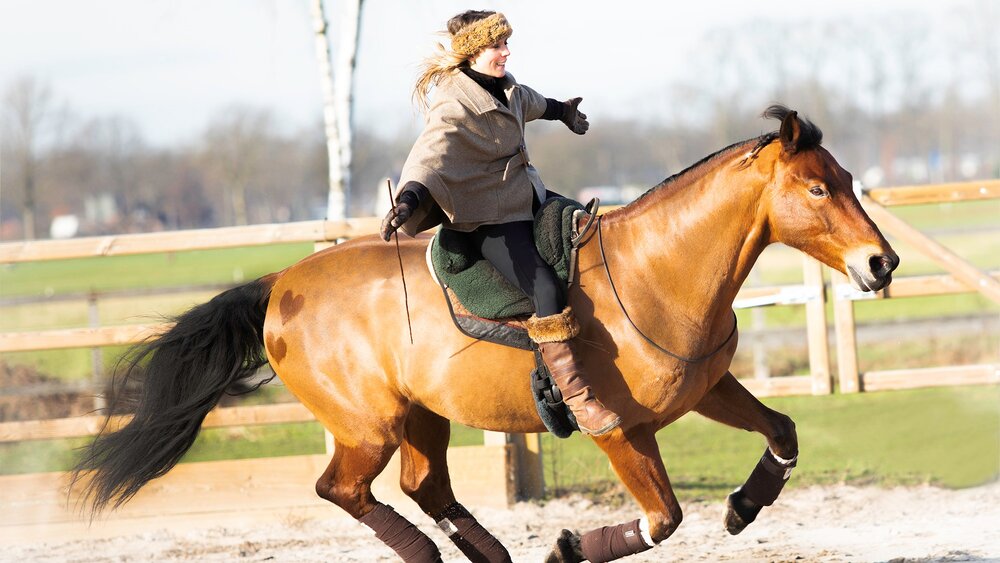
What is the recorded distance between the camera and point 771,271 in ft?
75.9

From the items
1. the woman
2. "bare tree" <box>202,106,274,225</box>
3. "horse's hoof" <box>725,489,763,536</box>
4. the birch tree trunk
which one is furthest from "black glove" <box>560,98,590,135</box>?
"bare tree" <box>202,106,274,225</box>

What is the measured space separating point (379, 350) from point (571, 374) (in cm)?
95

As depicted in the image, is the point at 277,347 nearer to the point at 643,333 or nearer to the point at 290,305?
the point at 290,305

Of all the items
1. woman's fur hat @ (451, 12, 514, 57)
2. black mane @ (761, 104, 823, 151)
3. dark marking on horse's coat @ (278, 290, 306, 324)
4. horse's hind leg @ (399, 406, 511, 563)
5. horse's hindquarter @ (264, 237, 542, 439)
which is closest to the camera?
black mane @ (761, 104, 823, 151)

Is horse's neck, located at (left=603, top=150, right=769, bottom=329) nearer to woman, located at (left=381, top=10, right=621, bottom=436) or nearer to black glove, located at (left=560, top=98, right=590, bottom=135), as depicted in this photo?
woman, located at (left=381, top=10, right=621, bottom=436)

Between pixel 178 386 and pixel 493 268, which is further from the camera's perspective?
pixel 178 386

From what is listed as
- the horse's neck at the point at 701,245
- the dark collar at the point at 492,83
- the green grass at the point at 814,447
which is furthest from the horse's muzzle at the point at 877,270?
the green grass at the point at 814,447

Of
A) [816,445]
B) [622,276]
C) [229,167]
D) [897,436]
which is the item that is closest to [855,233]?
[622,276]

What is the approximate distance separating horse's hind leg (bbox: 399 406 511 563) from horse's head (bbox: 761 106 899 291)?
1.88m

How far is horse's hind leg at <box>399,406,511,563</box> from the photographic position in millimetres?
4887

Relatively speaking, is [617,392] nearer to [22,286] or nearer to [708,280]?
[708,280]

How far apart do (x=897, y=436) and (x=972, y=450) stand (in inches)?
29.2

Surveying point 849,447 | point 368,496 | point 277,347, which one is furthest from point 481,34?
point 849,447

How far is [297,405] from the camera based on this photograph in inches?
257
